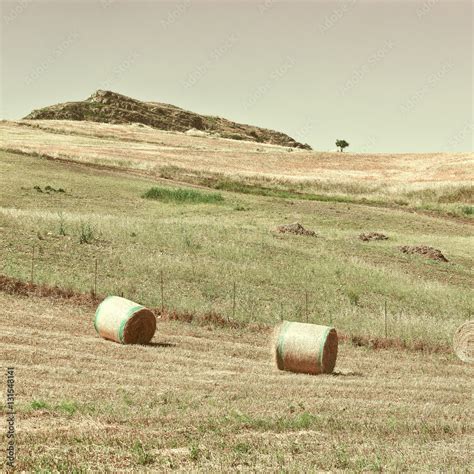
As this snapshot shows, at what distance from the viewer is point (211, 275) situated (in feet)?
108

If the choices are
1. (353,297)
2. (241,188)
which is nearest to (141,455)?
(353,297)

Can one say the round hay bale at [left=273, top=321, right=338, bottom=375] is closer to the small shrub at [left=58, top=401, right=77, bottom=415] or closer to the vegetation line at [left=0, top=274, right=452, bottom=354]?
the vegetation line at [left=0, top=274, right=452, bottom=354]

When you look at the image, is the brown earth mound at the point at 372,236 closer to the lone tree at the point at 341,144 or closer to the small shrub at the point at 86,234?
the small shrub at the point at 86,234

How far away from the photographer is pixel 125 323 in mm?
22391

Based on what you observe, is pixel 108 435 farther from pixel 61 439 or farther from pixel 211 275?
pixel 211 275

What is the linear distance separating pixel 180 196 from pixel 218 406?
4590 cm

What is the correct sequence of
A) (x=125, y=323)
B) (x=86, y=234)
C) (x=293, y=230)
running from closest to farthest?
(x=125, y=323), (x=86, y=234), (x=293, y=230)

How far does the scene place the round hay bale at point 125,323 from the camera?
885 inches

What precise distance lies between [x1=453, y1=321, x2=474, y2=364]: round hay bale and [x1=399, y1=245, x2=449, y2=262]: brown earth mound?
2071 cm

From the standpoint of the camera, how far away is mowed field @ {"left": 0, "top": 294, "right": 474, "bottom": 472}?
11.6 meters

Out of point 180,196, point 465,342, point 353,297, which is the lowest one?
point 465,342

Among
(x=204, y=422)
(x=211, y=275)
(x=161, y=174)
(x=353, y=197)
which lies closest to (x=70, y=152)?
(x=161, y=174)

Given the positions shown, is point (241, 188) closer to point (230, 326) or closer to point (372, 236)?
point (372, 236)

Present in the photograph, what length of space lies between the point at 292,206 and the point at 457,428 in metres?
47.0
